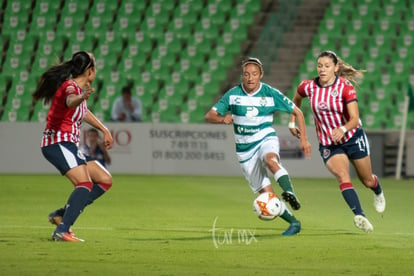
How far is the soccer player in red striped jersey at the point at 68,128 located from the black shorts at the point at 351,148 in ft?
9.43

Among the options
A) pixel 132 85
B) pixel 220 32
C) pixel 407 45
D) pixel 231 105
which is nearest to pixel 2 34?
pixel 132 85

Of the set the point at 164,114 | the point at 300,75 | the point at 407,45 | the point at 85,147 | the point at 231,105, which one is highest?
the point at 407,45

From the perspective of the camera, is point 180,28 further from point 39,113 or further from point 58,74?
point 58,74

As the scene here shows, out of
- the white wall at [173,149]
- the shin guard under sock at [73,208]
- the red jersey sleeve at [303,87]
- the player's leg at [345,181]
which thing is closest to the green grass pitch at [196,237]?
the shin guard under sock at [73,208]

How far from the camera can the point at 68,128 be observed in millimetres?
9727

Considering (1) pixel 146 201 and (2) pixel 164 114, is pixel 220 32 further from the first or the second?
(1) pixel 146 201

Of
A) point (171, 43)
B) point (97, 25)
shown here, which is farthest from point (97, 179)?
point (97, 25)

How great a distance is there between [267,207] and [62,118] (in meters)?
2.21

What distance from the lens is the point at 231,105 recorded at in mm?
10695

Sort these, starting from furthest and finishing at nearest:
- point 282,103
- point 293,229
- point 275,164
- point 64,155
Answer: point 282,103 < point 293,229 < point 275,164 < point 64,155

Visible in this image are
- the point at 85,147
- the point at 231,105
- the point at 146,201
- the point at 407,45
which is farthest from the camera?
the point at 407,45

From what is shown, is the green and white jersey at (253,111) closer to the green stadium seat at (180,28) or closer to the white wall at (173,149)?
the white wall at (173,149)

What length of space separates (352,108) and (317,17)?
1696 centimetres

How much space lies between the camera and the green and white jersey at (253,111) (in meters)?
10.6
